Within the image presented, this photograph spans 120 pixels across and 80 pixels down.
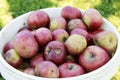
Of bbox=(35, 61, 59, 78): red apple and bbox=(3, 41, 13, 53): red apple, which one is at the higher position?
bbox=(35, 61, 59, 78): red apple

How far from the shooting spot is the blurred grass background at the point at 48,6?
293 cm

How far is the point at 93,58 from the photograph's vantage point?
5.46 feet

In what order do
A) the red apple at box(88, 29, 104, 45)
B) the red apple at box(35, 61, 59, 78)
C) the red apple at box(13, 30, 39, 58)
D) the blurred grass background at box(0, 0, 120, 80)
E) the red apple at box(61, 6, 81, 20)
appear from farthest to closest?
the blurred grass background at box(0, 0, 120, 80) → the red apple at box(61, 6, 81, 20) → the red apple at box(88, 29, 104, 45) → the red apple at box(13, 30, 39, 58) → the red apple at box(35, 61, 59, 78)

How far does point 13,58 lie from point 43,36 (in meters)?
0.20

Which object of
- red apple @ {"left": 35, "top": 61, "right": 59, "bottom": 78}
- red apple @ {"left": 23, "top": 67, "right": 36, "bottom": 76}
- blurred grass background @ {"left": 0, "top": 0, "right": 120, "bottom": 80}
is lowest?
blurred grass background @ {"left": 0, "top": 0, "right": 120, "bottom": 80}

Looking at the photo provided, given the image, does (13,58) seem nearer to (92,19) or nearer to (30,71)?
(30,71)

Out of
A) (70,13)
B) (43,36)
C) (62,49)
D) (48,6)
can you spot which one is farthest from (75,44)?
(48,6)

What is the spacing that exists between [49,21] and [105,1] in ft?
3.95

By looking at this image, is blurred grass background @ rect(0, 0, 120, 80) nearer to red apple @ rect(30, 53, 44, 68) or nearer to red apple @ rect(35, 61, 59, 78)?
red apple @ rect(30, 53, 44, 68)

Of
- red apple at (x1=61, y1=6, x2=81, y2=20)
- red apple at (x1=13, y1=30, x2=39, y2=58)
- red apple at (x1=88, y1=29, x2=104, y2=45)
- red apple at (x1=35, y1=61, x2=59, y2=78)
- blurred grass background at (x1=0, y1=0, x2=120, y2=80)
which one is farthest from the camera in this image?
blurred grass background at (x1=0, y1=0, x2=120, y2=80)

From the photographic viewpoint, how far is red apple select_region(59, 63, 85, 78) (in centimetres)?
162

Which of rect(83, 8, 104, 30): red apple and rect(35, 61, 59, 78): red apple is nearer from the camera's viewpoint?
rect(35, 61, 59, 78): red apple

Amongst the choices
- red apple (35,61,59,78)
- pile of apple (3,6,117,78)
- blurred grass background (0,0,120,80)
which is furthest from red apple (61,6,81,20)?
blurred grass background (0,0,120,80)

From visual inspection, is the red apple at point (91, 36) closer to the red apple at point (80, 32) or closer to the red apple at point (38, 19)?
the red apple at point (80, 32)
